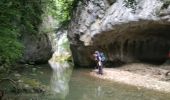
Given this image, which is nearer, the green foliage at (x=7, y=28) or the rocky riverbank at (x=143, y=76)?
the green foliage at (x=7, y=28)

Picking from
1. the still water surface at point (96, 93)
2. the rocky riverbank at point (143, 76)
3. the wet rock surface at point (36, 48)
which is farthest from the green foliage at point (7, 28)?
the wet rock surface at point (36, 48)

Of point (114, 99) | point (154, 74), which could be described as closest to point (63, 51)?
point (154, 74)

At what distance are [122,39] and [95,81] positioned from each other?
286 inches

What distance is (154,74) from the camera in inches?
835

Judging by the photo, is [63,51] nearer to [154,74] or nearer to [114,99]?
[154,74]

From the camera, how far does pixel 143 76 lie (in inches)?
816

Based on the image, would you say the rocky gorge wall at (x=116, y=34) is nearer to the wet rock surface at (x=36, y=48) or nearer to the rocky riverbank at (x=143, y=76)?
the rocky riverbank at (x=143, y=76)

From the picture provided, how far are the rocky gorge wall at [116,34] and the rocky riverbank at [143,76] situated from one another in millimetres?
1790

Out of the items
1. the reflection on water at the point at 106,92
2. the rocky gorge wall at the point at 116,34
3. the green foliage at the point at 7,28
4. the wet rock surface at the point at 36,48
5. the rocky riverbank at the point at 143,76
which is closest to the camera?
the green foliage at the point at 7,28

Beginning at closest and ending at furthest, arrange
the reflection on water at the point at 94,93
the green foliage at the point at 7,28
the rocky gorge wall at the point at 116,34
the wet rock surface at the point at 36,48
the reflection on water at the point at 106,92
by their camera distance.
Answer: the green foliage at the point at 7,28, the reflection on water at the point at 94,93, the reflection on water at the point at 106,92, the rocky gorge wall at the point at 116,34, the wet rock surface at the point at 36,48

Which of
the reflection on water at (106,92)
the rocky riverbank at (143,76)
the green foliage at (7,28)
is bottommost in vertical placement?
the rocky riverbank at (143,76)

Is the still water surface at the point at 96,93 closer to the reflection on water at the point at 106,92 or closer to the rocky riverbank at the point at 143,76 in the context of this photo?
the reflection on water at the point at 106,92

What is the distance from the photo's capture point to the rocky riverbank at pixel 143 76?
17.6 meters

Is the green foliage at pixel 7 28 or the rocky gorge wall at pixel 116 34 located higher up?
the green foliage at pixel 7 28
